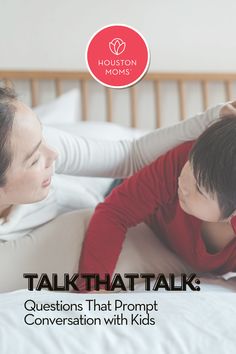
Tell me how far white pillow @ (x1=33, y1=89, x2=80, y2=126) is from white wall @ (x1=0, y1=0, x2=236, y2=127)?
5cm

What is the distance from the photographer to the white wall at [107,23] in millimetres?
415

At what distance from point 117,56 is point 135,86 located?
5cm

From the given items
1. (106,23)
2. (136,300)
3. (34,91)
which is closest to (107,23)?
(106,23)

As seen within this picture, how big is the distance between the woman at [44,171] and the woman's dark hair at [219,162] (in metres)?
0.03

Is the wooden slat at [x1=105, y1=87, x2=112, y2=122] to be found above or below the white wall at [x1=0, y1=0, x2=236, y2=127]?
below

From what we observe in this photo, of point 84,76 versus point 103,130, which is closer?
point 84,76

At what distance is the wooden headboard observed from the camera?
0.44m

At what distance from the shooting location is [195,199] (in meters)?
0.40

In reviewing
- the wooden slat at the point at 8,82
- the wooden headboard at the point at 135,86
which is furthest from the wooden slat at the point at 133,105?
the wooden slat at the point at 8,82

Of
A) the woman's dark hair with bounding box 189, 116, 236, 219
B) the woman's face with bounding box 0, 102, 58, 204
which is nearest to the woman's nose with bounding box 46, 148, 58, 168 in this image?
the woman's face with bounding box 0, 102, 58, 204

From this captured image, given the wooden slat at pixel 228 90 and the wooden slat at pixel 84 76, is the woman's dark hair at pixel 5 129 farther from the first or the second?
the wooden slat at pixel 228 90

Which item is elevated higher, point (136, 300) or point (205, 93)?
point (205, 93)

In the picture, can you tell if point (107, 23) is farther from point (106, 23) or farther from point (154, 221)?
point (154, 221)

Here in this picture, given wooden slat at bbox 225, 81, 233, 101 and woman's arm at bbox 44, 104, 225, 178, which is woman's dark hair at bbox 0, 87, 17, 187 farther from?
wooden slat at bbox 225, 81, 233, 101
